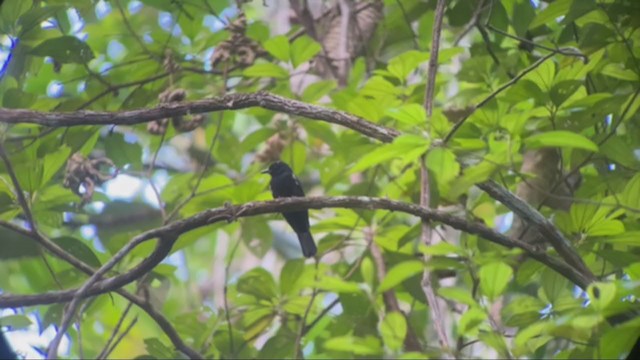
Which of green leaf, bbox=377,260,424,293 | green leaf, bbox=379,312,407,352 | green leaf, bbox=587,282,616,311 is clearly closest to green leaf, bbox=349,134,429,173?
green leaf, bbox=377,260,424,293

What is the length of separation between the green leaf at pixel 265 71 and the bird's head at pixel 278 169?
609mm

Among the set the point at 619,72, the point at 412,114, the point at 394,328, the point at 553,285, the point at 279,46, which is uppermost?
the point at 279,46

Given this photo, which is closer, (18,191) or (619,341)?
(619,341)

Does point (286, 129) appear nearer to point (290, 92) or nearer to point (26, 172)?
point (290, 92)

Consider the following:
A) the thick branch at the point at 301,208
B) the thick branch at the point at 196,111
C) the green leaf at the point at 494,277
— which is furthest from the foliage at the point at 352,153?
the thick branch at the point at 196,111

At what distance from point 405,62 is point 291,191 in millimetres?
1044

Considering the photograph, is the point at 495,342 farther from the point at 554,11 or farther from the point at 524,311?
the point at 554,11

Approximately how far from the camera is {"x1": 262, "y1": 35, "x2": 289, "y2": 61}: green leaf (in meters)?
3.80

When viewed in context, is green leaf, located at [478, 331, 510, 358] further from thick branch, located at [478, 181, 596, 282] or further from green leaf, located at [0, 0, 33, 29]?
green leaf, located at [0, 0, 33, 29]

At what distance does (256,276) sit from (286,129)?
88 centimetres

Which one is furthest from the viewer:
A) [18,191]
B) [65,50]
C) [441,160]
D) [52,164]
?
[65,50]

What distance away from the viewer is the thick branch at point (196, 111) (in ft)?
10.3

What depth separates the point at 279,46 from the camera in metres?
3.82

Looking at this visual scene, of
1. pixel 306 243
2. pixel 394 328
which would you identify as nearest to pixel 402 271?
pixel 394 328
